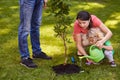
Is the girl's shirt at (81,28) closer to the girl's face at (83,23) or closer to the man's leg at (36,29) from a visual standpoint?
the girl's face at (83,23)

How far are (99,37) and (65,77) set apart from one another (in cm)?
76

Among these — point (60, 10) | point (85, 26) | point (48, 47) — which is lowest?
point (48, 47)

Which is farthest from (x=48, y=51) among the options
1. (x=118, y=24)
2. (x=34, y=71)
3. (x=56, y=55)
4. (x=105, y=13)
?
(x=105, y=13)

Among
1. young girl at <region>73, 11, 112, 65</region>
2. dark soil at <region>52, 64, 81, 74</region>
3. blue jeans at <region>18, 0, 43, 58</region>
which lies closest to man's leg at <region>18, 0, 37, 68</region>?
blue jeans at <region>18, 0, 43, 58</region>

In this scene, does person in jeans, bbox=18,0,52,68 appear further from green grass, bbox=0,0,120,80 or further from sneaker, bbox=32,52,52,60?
green grass, bbox=0,0,120,80

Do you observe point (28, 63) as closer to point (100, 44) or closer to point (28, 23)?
point (28, 23)

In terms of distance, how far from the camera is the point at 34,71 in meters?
4.48

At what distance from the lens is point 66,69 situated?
14.7 feet

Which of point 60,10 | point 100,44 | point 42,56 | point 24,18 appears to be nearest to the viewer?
point 60,10

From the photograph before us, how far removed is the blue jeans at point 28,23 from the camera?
167 inches

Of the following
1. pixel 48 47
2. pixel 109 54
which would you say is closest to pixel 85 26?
pixel 109 54

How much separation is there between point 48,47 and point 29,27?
1.19 m

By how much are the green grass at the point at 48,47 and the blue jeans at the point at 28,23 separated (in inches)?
11.7

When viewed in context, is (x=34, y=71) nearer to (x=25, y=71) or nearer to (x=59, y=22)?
(x=25, y=71)
